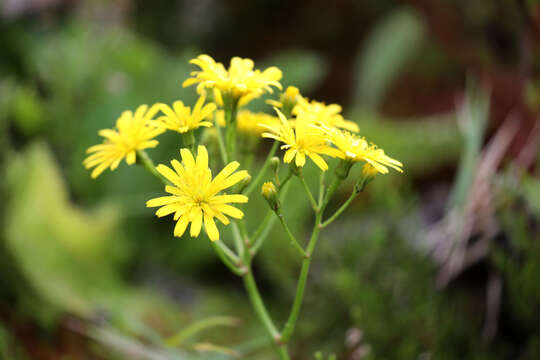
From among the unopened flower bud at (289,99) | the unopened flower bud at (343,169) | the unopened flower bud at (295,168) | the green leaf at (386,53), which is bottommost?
the unopened flower bud at (343,169)

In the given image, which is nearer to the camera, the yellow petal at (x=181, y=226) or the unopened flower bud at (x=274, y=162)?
the yellow petal at (x=181, y=226)

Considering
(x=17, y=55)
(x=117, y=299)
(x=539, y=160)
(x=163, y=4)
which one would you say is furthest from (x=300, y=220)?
(x=163, y=4)

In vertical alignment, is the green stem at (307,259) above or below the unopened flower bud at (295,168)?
below

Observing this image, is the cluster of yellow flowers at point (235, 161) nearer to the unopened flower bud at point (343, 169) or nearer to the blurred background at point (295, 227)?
the unopened flower bud at point (343, 169)

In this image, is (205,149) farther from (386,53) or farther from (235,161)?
(386,53)

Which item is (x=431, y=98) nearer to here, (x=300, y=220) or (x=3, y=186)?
(x=300, y=220)

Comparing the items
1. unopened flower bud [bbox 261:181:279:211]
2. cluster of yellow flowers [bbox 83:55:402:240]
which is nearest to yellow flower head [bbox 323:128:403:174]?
cluster of yellow flowers [bbox 83:55:402:240]

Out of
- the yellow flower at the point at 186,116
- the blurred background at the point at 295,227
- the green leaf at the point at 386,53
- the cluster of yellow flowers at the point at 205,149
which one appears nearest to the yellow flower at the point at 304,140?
the cluster of yellow flowers at the point at 205,149
